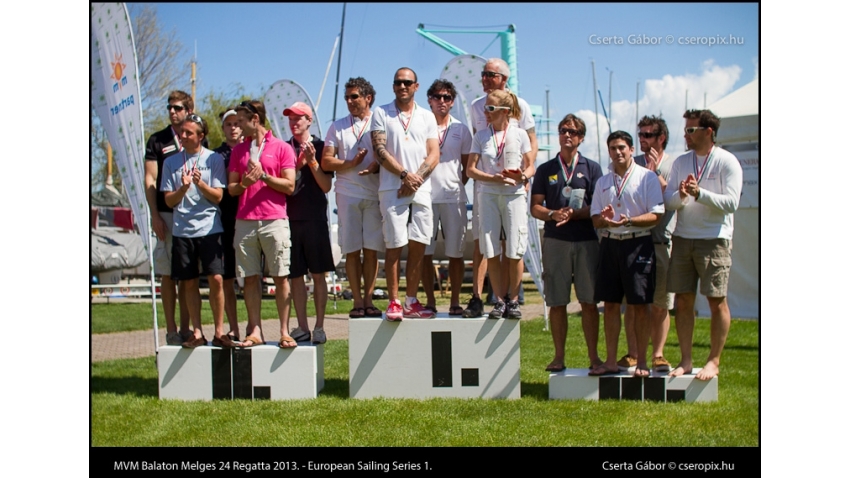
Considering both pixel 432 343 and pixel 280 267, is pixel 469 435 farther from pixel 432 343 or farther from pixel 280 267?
pixel 280 267

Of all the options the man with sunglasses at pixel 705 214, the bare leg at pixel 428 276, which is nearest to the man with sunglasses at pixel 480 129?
the bare leg at pixel 428 276

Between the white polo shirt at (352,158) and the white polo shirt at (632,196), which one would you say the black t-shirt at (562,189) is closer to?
the white polo shirt at (632,196)

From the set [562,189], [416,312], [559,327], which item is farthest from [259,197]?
[559,327]

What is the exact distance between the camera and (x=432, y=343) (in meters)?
6.16

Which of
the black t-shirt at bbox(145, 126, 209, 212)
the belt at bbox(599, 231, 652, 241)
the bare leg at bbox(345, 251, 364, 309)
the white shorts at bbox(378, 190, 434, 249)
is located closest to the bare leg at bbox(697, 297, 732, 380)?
the belt at bbox(599, 231, 652, 241)

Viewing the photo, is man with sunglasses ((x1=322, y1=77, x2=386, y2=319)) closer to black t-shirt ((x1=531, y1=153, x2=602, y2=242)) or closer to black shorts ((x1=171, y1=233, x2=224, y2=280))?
black shorts ((x1=171, y1=233, x2=224, y2=280))

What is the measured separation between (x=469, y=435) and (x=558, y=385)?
1.20 m

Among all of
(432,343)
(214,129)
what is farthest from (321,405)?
(214,129)

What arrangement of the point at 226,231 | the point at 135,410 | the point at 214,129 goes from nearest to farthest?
the point at 135,410, the point at 226,231, the point at 214,129

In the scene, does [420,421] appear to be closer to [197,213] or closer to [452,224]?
[452,224]

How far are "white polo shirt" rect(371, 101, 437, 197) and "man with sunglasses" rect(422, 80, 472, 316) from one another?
160 millimetres

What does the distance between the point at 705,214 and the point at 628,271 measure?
67cm

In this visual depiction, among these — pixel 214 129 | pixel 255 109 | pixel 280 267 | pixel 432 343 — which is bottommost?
pixel 432 343

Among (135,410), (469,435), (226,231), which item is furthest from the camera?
(226,231)
